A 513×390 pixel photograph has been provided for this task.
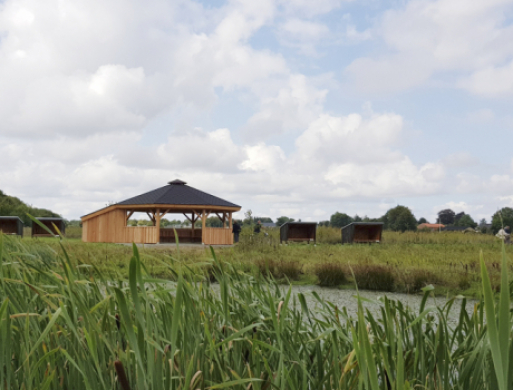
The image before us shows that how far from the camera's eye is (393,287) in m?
10.0

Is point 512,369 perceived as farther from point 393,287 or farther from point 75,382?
point 393,287

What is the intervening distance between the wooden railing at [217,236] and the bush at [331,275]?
11.9 meters

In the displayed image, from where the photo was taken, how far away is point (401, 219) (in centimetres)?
5844

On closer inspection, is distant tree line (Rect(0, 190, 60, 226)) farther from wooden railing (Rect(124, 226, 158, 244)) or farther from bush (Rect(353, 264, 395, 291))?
bush (Rect(353, 264, 395, 291))

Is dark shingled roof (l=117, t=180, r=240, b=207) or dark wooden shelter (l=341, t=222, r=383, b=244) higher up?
dark shingled roof (l=117, t=180, r=240, b=207)

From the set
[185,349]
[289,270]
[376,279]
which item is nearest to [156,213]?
[289,270]

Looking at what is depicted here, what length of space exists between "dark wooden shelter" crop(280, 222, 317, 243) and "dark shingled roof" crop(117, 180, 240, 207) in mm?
2880

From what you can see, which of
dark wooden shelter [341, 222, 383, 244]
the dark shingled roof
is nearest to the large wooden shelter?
the dark shingled roof

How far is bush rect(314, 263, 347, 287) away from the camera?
1030cm

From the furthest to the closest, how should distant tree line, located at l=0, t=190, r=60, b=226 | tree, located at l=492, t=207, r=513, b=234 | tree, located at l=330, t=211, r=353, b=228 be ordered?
tree, located at l=330, t=211, r=353, b=228, distant tree line, located at l=0, t=190, r=60, b=226, tree, located at l=492, t=207, r=513, b=234

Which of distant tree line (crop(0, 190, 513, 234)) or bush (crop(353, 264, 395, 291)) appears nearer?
bush (crop(353, 264, 395, 291))

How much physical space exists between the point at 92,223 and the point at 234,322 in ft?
76.0

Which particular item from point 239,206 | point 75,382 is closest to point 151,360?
point 75,382

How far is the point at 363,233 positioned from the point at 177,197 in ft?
31.9
